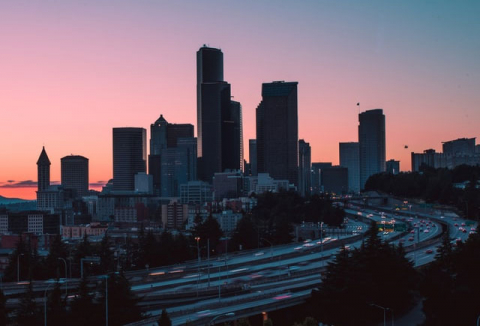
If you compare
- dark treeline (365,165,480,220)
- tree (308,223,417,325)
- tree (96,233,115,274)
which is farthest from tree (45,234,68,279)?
dark treeline (365,165,480,220)

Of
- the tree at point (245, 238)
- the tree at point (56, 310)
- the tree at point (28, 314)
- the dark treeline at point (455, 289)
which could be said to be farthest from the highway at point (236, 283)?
the dark treeline at point (455, 289)

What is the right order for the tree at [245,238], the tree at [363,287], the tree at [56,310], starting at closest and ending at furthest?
the tree at [56,310], the tree at [363,287], the tree at [245,238]

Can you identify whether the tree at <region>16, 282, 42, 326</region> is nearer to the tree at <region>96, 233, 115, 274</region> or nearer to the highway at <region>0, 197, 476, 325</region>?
the highway at <region>0, 197, 476, 325</region>

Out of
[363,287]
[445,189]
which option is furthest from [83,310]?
[445,189]

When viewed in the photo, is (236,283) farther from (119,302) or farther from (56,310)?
(56,310)

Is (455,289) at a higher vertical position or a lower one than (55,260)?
higher

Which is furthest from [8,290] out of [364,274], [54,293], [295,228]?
[295,228]

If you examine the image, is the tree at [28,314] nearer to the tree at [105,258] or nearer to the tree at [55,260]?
the tree at [55,260]

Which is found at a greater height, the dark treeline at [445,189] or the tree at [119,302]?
the dark treeline at [445,189]
